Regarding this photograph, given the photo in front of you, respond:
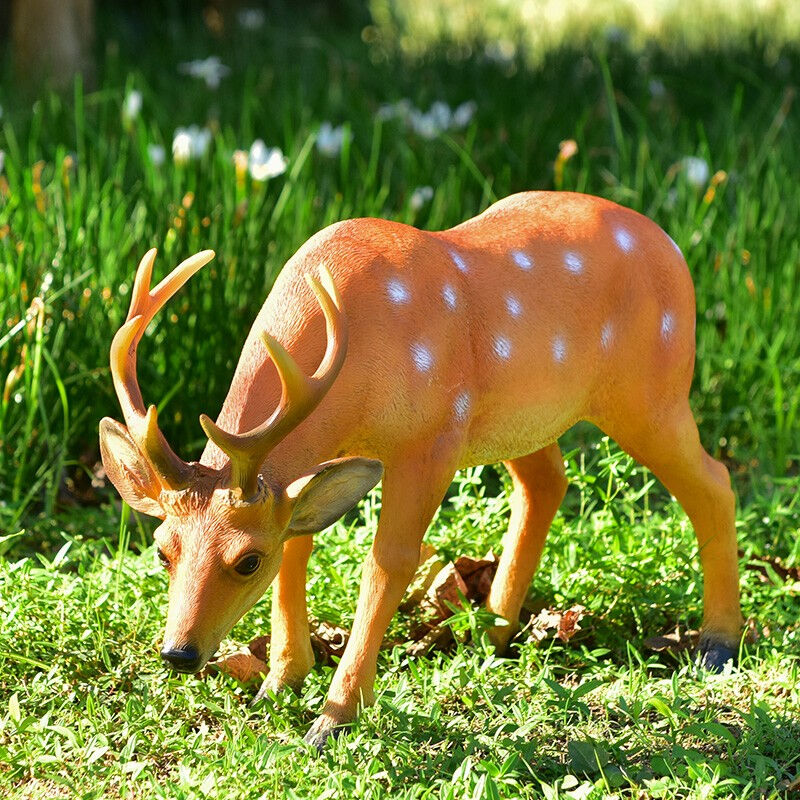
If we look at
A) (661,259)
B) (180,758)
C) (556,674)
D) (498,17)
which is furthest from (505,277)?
(498,17)

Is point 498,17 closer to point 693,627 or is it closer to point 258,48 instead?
point 258,48

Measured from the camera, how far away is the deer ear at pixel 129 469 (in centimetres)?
224

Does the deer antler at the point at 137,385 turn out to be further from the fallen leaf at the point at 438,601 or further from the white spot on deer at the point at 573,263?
the fallen leaf at the point at 438,601

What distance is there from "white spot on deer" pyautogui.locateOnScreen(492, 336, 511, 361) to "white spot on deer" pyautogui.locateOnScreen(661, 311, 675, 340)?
1.32 ft

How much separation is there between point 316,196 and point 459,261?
2.15 metres

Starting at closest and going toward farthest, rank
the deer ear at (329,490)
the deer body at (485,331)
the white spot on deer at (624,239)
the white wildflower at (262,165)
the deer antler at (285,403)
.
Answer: the deer antler at (285,403), the deer ear at (329,490), the deer body at (485,331), the white spot on deer at (624,239), the white wildflower at (262,165)

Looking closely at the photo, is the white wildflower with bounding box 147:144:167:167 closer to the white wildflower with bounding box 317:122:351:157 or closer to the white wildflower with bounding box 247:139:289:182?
the white wildflower with bounding box 247:139:289:182

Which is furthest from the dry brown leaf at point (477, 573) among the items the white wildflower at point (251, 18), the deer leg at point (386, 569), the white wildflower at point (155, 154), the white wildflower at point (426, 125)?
the white wildflower at point (251, 18)

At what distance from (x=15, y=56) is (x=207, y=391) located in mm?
3589

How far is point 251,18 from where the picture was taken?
335 inches

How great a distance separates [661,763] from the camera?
2.35 meters

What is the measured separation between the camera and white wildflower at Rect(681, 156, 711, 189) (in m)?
Answer: 4.22

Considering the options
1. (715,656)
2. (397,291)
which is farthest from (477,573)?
(397,291)

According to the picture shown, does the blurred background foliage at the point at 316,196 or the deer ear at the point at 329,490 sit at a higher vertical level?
the deer ear at the point at 329,490
